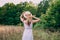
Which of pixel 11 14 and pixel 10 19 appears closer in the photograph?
pixel 10 19

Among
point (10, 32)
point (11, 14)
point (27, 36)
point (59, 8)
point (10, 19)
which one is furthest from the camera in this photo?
point (11, 14)

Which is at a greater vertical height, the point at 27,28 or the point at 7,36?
the point at 27,28

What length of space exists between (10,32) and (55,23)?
8.42 meters

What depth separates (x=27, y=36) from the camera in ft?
20.3

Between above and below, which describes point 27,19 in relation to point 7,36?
above

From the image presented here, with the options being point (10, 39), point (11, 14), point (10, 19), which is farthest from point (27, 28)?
point (11, 14)

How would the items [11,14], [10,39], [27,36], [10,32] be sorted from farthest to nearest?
[11,14]
[10,32]
[10,39]
[27,36]

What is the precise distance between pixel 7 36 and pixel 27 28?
496 centimetres

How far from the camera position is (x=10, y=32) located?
11.9 m

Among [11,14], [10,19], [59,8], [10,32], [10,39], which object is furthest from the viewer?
[11,14]

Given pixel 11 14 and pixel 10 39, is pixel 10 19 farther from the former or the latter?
pixel 10 39

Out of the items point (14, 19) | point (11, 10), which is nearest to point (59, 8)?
point (14, 19)

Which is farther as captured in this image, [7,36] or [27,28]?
[7,36]

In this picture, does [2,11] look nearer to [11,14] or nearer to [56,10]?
[11,14]
